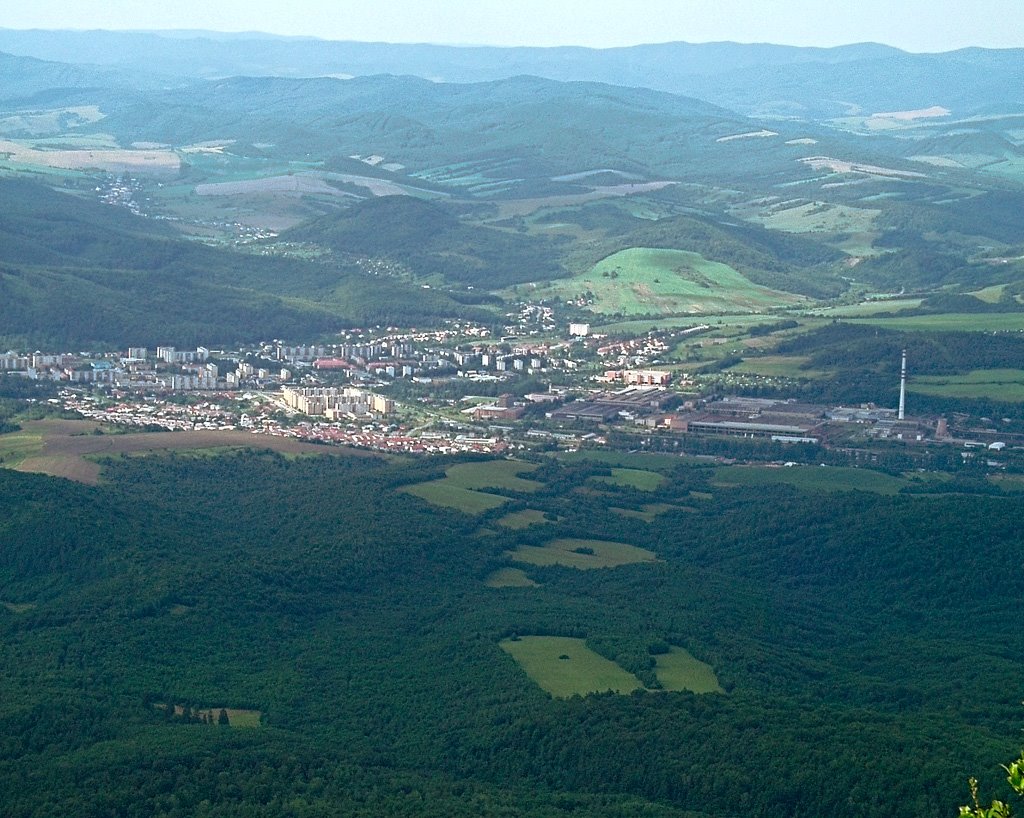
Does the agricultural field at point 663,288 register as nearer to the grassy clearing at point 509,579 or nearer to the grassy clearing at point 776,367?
the grassy clearing at point 776,367

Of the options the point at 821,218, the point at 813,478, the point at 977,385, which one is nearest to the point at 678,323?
the point at 977,385

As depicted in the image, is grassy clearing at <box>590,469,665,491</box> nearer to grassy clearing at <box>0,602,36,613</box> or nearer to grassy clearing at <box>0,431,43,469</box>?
grassy clearing at <box>0,431,43,469</box>

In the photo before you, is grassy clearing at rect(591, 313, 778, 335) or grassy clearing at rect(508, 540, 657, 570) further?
grassy clearing at rect(591, 313, 778, 335)

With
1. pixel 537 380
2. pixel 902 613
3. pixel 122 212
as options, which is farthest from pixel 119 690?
pixel 122 212

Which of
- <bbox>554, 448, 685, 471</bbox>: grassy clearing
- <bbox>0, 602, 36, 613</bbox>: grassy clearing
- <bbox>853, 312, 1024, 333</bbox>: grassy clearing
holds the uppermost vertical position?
<bbox>0, 602, 36, 613</bbox>: grassy clearing

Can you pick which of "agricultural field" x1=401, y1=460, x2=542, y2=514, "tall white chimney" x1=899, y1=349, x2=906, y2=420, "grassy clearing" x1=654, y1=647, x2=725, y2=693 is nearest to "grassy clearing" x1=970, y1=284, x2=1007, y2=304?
"tall white chimney" x1=899, y1=349, x2=906, y2=420

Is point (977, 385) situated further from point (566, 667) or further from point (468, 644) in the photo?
point (566, 667)

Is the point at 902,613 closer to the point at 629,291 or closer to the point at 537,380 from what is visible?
the point at 537,380
